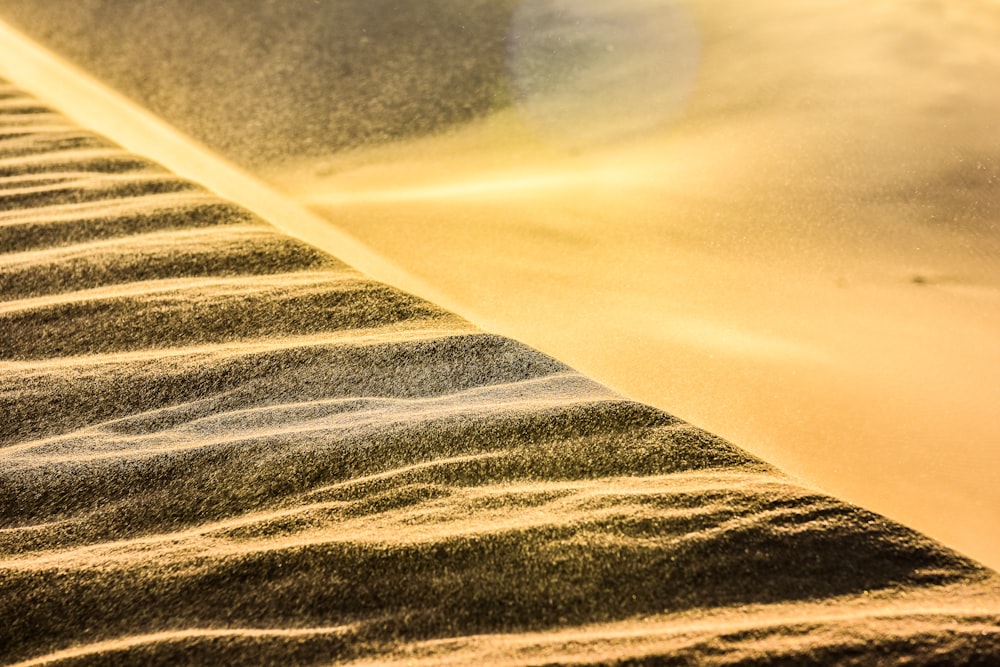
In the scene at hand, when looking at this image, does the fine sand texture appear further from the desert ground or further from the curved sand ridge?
the curved sand ridge

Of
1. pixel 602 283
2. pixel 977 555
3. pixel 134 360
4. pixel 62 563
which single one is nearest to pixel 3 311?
pixel 134 360

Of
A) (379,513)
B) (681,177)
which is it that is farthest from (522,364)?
(681,177)

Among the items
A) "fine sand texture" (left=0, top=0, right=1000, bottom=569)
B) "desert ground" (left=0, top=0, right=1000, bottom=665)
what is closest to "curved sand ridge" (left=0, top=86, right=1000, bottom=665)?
"desert ground" (left=0, top=0, right=1000, bottom=665)

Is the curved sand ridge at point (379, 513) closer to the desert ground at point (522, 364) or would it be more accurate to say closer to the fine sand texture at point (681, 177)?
the desert ground at point (522, 364)

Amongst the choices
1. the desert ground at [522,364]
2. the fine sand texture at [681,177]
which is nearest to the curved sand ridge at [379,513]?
the desert ground at [522,364]

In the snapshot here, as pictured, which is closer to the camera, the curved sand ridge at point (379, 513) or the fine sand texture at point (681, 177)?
the curved sand ridge at point (379, 513)

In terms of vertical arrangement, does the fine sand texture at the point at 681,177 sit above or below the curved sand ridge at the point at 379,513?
above

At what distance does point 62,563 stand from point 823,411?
4.14 ft

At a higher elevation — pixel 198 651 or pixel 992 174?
pixel 992 174

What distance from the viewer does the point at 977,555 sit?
3.59 ft

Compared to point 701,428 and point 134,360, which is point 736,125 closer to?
point 701,428

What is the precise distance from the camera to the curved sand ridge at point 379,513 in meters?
0.94

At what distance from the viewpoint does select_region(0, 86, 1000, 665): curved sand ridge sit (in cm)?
94

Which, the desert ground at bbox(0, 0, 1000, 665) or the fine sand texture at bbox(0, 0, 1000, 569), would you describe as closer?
the desert ground at bbox(0, 0, 1000, 665)
